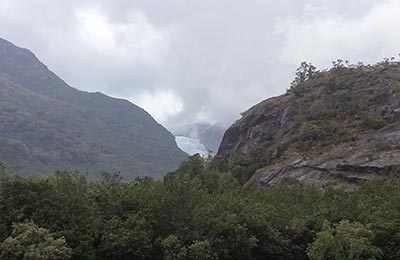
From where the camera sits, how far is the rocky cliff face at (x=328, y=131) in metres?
83.4

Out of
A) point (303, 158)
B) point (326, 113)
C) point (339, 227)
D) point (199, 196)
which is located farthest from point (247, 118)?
point (339, 227)

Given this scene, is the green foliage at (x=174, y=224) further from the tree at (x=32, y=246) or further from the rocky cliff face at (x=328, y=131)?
the rocky cliff face at (x=328, y=131)

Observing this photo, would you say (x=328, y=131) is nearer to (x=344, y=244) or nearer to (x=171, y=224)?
(x=171, y=224)

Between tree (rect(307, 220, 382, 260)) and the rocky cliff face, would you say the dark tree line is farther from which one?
the rocky cliff face

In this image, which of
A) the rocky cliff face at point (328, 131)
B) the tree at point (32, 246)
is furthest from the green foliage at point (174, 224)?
the rocky cliff face at point (328, 131)

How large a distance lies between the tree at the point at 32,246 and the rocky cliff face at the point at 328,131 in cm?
5183

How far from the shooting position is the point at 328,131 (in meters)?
102

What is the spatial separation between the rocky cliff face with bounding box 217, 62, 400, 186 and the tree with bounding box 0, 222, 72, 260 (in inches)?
2041

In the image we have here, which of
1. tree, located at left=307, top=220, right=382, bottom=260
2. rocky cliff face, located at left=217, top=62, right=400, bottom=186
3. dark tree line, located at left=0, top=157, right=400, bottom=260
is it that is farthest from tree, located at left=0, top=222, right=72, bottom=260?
rocky cliff face, located at left=217, top=62, right=400, bottom=186

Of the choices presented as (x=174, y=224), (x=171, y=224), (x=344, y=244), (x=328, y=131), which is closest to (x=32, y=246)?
(x=171, y=224)

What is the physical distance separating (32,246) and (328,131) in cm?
7568

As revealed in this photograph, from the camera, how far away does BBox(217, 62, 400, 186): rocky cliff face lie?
83.4 meters

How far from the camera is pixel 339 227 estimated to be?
139 ft

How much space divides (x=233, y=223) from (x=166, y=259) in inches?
309
